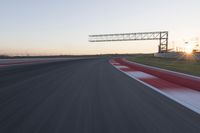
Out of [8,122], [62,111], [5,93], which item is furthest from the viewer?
[5,93]

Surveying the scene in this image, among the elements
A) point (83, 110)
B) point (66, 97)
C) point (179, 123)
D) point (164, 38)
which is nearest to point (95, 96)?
point (66, 97)

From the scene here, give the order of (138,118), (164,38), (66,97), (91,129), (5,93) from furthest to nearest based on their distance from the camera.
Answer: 1. (164,38)
2. (5,93)
3. (66,97)
4. (138,118)
5. (91,129)

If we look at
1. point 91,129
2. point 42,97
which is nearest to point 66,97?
point 42,97

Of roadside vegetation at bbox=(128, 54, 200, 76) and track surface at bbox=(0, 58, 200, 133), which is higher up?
track surface at bbox=(0, 58, 200, 133)

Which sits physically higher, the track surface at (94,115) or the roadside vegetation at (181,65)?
the track surface at (94,115)

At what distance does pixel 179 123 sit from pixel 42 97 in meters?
4.92

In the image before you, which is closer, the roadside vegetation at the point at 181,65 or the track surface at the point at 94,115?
the track surface at the point at 94,115

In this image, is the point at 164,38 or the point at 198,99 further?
the point at 164,38

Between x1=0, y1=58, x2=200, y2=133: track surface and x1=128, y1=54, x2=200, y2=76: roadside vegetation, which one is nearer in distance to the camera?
x1=0, y1=58, x2=200, y2=133: track surface

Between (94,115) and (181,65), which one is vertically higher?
(94,115)

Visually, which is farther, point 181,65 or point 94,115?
point 181,65

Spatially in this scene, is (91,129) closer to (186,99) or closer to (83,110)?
(83,110)

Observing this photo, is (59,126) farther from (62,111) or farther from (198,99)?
(198,99)

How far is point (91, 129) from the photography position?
18.8 feet
